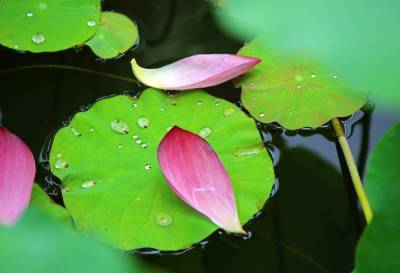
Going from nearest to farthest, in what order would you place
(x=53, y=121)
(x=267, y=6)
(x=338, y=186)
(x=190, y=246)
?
1. (x=267, y=6)
2. (x=190, y=246)
3. (x=338, y=186)
4. (x=53, y=121)

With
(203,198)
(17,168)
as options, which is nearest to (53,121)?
(17,168)

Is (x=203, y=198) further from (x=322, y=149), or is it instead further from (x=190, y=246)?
(x=322, y=149)

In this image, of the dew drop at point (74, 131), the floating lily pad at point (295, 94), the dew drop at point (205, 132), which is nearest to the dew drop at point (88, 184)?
the dew drop at point (74, 131)

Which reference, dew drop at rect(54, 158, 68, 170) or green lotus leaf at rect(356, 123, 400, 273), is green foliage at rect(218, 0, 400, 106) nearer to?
green lotus leaf at rect(356, 123, 400, 273)

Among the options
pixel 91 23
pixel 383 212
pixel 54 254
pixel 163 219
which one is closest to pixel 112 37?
pixel 91 23

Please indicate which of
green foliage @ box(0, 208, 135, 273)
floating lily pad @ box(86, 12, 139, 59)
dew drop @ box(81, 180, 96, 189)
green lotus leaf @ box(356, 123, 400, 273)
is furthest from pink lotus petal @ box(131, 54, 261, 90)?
green foliage @ box(0, 208, 135, 273)

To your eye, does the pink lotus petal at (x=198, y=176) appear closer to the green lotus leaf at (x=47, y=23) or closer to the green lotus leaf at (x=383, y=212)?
the green lotus leaf at (x=383, y=212)

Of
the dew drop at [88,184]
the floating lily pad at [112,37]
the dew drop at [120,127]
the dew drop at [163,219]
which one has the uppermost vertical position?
the floating lily pad at [112,37]
